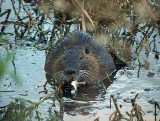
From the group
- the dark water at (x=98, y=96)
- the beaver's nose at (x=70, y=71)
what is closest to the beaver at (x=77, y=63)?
the beaver's nose at (x=70, y=71)

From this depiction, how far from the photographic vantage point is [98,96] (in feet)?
16.4

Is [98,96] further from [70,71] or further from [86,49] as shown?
[86,49]

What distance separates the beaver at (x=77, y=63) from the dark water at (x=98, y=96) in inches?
5.9

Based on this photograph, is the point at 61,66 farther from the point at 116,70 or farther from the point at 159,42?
the point at 159,42

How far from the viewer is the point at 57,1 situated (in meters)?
6.75

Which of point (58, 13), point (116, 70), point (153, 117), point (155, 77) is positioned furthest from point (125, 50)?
point (153, 117)

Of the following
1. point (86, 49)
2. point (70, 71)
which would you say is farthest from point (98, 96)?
point (86, 49)

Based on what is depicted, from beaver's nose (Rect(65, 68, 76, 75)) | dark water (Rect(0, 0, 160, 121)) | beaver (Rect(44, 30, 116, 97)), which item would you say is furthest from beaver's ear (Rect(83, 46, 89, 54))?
beaver's nose (Rect(65, 68, 76, 75))

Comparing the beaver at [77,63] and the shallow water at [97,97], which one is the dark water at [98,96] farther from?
the beaver at [77,63]

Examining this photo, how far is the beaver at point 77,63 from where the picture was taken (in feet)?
17.3

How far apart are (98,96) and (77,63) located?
0.54 metres

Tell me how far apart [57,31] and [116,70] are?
1314 millimetres

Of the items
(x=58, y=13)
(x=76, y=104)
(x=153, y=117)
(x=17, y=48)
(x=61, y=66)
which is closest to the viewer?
(x=153, y=117)

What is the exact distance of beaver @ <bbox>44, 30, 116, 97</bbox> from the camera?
17.3ft
